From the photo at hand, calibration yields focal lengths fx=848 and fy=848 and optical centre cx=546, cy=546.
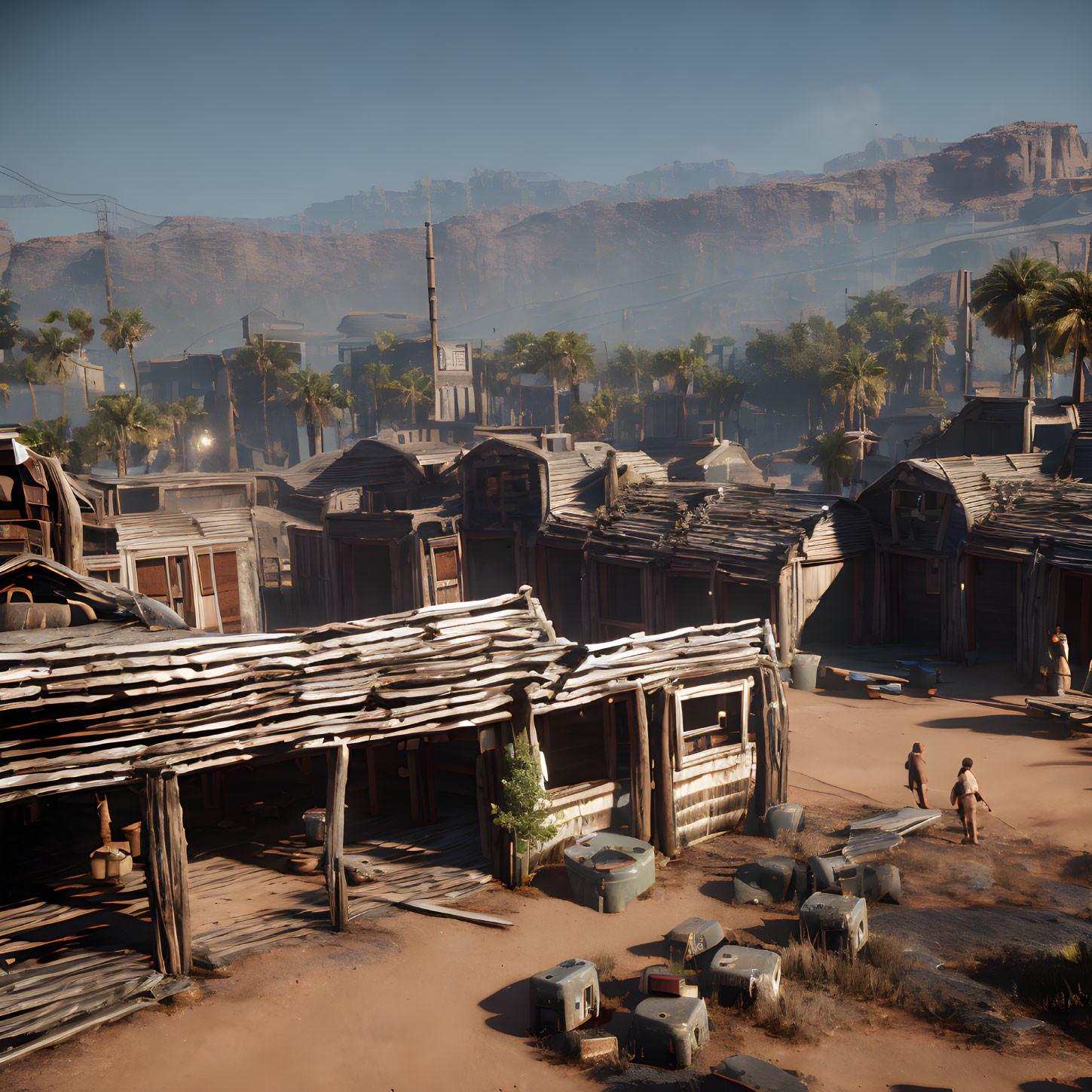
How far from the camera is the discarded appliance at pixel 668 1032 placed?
27.5 ft

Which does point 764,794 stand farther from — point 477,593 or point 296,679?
point 477,593

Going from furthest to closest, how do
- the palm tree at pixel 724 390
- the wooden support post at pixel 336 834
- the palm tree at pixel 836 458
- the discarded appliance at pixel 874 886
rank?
1. the palm tree at pixel 724 390
2. the palm tree at pixel 836 458
3. the discarded appliance at pixel 874 886
4. the wooden support post at pixel 336 834

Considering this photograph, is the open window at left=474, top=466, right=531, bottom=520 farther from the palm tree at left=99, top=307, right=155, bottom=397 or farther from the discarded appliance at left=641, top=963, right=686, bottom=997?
the palm tree at left=99, top=307, right=155, bottom=397

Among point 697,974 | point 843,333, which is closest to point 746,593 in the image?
point 697,974

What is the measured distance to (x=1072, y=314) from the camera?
3161 centimetres

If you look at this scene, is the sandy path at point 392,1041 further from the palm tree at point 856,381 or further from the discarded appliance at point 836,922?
the palm tree at point 856,381

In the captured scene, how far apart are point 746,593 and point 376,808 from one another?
1356cm

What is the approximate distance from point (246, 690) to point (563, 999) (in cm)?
493

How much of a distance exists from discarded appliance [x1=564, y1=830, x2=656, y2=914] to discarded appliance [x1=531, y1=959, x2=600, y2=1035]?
2427mm

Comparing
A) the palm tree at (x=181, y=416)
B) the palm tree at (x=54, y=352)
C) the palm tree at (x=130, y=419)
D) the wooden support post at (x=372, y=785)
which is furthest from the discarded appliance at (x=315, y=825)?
the palm tree at (x=181, y=416)

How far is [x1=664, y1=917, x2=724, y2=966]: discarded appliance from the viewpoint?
10.2 metres

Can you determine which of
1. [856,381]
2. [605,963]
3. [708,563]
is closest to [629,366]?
[856,381]

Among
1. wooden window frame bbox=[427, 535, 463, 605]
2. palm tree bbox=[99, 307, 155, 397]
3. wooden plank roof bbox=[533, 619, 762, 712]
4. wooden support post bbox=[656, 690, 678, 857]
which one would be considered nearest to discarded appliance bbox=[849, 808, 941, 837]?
wooden support post bbox=[656, 690, 678, 857]

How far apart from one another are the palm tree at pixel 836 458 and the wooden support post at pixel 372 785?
29.6m
